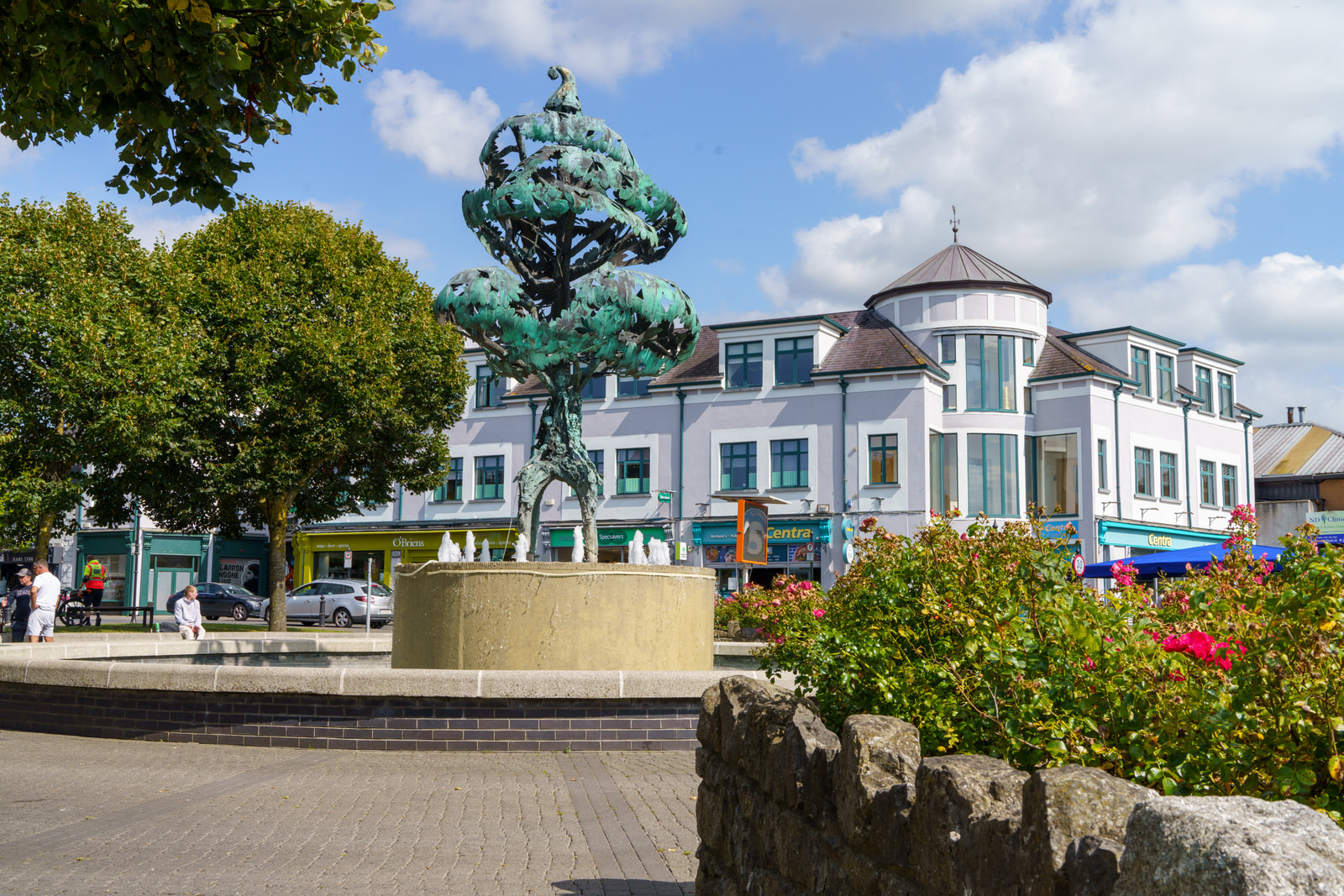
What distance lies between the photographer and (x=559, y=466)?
1382 centimetres

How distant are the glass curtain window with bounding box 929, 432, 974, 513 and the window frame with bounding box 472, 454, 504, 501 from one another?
17616 mm

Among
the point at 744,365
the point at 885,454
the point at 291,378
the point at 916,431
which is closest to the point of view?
the point at 291,378

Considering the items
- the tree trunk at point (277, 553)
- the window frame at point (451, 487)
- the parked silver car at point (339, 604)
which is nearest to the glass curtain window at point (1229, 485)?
the window frame at point (451, 487)

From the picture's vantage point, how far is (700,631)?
12359mm

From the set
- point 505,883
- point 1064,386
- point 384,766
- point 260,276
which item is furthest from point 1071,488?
point 505,883

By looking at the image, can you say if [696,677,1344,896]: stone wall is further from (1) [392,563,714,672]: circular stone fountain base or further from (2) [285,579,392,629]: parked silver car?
(2) [285,579,392,629]: parked silver car

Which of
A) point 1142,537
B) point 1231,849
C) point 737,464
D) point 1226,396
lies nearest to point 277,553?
point 737,464

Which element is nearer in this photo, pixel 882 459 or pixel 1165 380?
pixel 882 459

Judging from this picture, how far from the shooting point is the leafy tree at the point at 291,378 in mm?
28609

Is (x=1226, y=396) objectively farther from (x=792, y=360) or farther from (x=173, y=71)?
(x=173, y=71)

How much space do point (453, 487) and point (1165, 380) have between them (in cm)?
2894

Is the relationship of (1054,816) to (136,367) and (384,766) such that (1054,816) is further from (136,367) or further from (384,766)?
(136,367)

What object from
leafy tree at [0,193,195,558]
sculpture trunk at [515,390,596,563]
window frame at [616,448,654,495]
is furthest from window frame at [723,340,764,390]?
sculpture trunk at [515,390,596,563]

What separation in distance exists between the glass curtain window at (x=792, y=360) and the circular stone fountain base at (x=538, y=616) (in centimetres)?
3111
